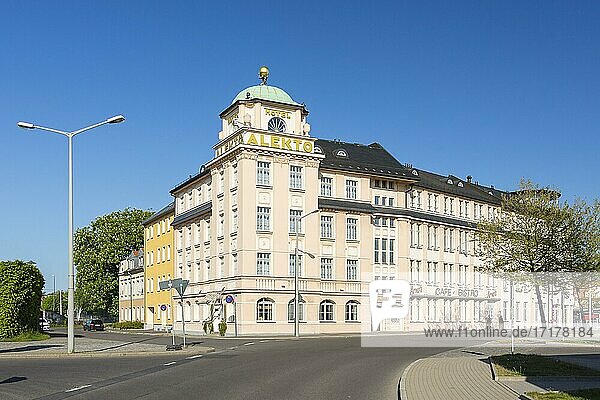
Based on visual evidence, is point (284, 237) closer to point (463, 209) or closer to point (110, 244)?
point (463, 209)

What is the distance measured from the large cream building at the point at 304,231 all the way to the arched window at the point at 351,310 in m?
0.09

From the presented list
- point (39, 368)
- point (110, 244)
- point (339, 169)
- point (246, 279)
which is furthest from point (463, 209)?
point (39, 368)

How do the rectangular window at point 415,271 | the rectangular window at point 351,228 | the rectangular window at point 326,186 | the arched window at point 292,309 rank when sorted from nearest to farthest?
the arched window at point 292,309 → the rectangular window at point 326,186 → the rectangular window at point 351,228 → the rectangular window at point 415,271

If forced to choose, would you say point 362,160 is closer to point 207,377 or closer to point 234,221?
point 234,221

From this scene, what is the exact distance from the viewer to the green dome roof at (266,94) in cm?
6178

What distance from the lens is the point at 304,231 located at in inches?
2427

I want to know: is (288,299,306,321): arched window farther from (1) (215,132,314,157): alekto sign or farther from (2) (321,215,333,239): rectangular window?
(1) (215,132,314,157): alekto sign

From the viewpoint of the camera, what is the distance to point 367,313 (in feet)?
213

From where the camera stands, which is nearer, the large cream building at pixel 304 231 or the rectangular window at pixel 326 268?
the large cream building at pixel 304 231

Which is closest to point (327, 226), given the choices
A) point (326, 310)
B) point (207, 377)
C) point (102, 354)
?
point (326, 310)

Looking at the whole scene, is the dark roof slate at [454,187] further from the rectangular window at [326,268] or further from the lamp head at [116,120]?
the lamp head at [116,120]

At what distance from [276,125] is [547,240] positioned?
30703mm

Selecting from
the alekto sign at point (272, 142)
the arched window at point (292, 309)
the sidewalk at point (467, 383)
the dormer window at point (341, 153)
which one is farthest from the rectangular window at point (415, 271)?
the sidewalk at point (467, 383)

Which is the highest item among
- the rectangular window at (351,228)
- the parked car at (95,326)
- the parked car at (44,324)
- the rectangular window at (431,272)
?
the rectangular window at (351,228)
